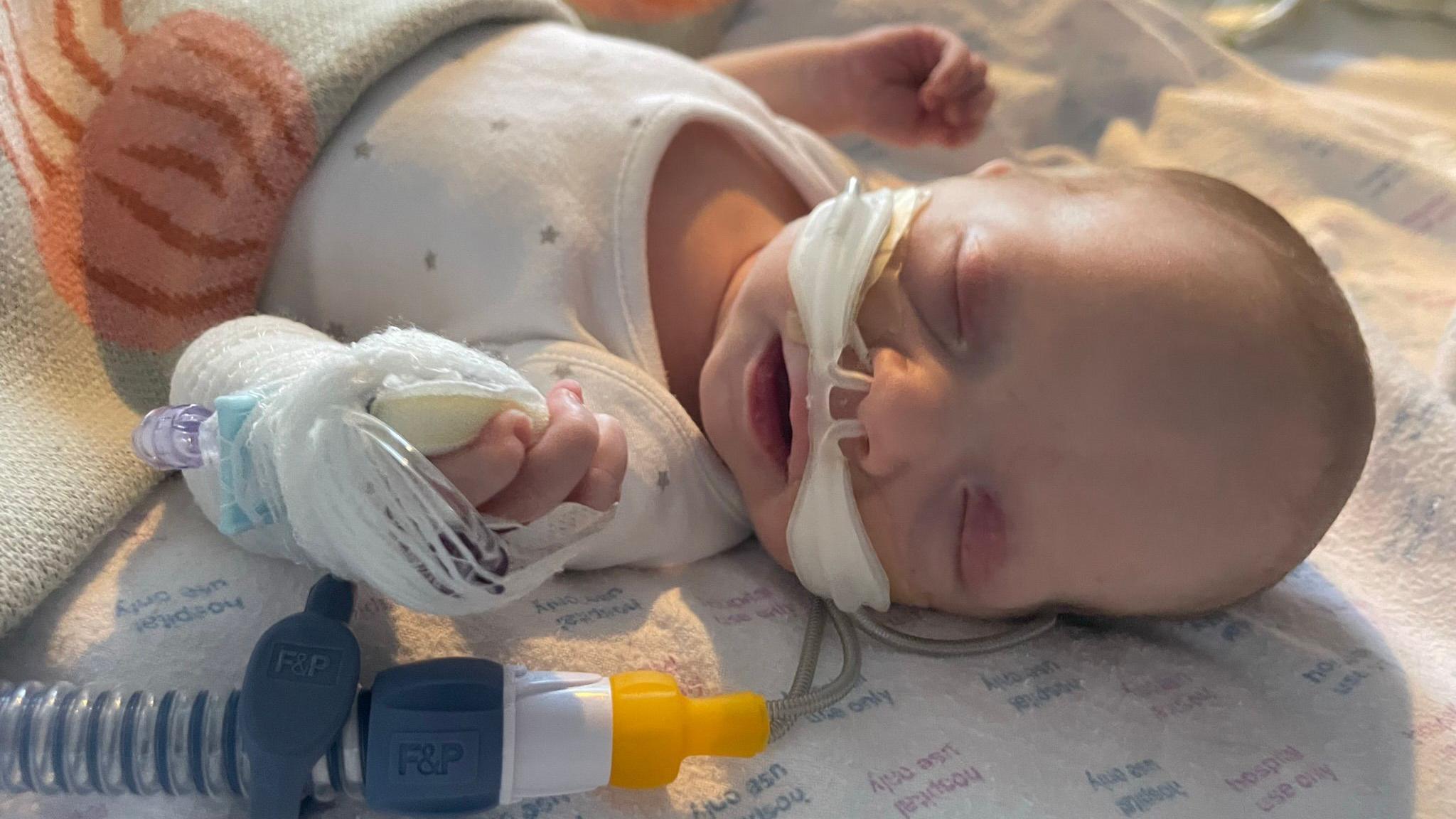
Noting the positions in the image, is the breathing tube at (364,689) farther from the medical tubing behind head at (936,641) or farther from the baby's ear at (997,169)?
the baby's ear at (997,169)

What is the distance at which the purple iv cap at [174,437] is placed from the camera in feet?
2.08

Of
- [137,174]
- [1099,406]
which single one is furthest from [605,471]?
[137,174]

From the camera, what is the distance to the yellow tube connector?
0.64m

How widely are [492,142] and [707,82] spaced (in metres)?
0.27

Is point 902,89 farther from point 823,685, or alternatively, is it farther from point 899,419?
point 823,685

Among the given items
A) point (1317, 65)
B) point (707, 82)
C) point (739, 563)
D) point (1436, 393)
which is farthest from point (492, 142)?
point (1317, 65)

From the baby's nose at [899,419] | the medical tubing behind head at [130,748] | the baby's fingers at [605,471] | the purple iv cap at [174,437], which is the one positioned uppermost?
the purple iv cap at [174,437]

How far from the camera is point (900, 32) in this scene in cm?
137

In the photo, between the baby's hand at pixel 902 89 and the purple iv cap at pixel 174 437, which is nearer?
the purple iv cap at pixel 174 437

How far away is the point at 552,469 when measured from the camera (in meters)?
0.62

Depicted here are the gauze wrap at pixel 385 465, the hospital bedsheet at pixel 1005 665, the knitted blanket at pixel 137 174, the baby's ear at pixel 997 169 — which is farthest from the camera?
the baby's ear at pixel 997 169

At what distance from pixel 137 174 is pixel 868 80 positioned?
34.1 inches

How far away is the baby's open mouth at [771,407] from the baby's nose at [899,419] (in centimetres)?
9

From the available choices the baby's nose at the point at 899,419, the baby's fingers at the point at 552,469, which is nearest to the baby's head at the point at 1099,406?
the baby's nose at the point at 899,419
